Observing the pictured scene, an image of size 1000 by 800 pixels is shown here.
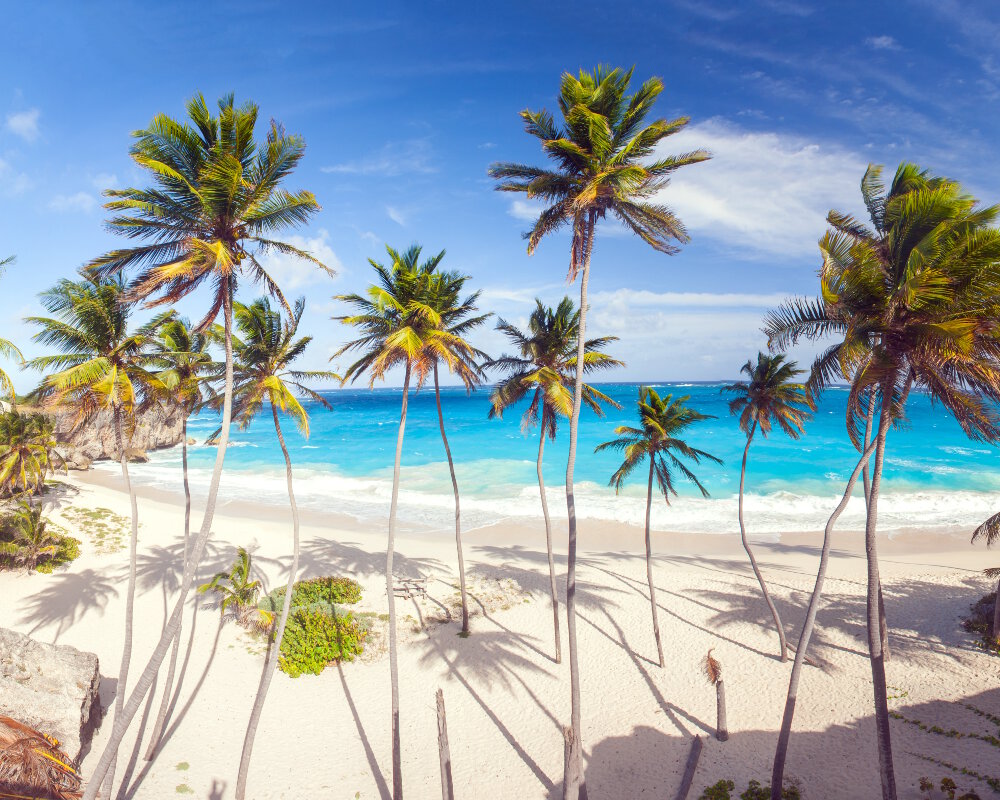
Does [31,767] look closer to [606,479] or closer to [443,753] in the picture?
[443,753]

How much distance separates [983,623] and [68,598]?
1324 inches

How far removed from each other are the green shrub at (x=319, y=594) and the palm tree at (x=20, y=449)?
50.2ft

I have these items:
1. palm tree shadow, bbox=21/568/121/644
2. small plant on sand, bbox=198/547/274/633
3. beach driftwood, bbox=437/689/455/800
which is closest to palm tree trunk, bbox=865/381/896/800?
beach driftwood, bbox=437/689/455/800

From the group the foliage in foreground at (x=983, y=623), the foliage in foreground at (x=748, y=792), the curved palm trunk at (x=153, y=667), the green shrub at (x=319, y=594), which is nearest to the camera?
the curved palm trunk at (x=153, y=667)

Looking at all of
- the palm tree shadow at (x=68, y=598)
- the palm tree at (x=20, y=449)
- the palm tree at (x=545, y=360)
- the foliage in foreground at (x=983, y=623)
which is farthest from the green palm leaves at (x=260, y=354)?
the foliage in foreground at (x=983, y=623)

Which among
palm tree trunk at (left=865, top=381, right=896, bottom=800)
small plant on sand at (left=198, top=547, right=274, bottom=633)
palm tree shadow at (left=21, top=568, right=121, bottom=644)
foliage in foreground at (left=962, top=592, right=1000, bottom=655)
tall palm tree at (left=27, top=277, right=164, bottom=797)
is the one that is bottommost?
palm tree shadow at (left=21, top=568, right=121, bottom=644)

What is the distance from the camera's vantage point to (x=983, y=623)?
1655 cm

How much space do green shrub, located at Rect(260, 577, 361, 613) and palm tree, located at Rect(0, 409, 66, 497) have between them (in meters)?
15.3

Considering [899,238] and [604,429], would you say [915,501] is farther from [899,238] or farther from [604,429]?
[604,429]

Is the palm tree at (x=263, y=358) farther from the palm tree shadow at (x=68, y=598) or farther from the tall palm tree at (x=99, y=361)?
the palm tree shadow at (x=68, y=598)

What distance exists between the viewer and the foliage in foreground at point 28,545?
64.7 ft

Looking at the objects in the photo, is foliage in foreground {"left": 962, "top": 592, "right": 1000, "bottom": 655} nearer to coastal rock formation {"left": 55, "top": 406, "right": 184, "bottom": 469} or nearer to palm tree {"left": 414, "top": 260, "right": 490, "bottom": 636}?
palm tree {"left": 414, "top": 260, "right": 490, "bottom": 636}

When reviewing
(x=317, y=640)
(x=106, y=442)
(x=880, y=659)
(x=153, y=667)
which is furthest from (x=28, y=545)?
(x=106, y=442)

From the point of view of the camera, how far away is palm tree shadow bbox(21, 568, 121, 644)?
1680cm
